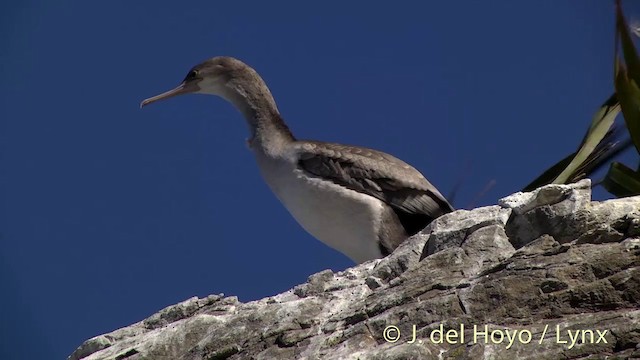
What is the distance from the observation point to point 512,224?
761cm

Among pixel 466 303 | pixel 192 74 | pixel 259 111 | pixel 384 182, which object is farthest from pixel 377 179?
pixel 466 303

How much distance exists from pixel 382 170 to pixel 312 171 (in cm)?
57

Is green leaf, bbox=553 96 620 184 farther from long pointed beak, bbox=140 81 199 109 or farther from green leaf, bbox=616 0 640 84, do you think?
long pointed beak, bbox=140 81 199 109

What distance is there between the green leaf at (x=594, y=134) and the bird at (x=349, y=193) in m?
1.21


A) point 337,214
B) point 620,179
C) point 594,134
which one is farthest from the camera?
point 337,214

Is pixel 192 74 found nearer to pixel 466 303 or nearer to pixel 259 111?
pixel 259 111

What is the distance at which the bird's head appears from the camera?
11992 millimetres

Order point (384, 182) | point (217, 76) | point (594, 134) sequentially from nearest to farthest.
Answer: point (594, 134) → point (384, 182) → point (217, 76)

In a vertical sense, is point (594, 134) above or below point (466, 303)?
above

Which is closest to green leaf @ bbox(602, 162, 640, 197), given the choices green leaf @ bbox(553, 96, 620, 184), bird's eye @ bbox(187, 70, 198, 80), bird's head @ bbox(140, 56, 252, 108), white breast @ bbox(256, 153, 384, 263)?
green leaf @ bbox(553, 96, 620, 184)

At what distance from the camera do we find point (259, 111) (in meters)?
11.5

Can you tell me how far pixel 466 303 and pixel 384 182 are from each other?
3.78 metres

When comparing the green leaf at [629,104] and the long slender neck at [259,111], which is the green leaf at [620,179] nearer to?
the green leaf at [629,104]

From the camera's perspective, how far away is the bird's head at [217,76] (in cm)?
1199
